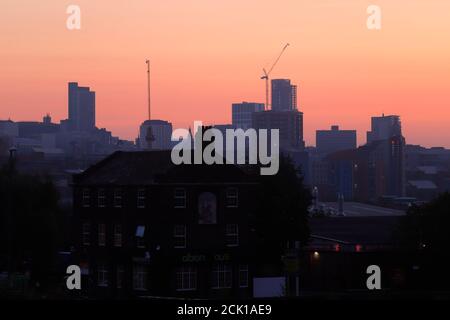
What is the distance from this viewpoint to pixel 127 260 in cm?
6084

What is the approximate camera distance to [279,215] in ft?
228

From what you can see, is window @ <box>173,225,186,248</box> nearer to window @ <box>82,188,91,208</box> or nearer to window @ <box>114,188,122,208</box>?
window @ <box>114,188,122,208</box>

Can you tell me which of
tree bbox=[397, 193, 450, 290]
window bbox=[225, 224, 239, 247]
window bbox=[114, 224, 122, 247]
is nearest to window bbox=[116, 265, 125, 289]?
window bbox=[114, 224, 122, 247]

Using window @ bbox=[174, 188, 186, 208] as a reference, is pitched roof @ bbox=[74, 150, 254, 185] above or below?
above

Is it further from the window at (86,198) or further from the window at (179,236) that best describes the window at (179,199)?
the window at (86,198)

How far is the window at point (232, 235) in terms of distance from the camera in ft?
202

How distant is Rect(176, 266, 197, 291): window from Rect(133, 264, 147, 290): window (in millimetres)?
2214

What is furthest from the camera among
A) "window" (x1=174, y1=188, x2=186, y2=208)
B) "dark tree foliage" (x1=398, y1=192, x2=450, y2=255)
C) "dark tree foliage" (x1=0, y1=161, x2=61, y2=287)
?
"dark tree foliage" (x1=0, y1=161, x2=61, y2=287)

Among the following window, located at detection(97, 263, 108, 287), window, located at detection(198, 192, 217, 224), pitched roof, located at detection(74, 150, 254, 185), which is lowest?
window, located at detection(97, 263, 108, 287)

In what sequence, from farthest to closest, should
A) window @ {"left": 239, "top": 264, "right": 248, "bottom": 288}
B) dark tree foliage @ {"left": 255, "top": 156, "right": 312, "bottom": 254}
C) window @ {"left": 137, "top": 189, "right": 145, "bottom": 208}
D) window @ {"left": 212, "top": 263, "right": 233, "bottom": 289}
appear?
dark tree foliage @ {"left": 255, "top": 156, "right": 312, "bottom": 254}, window @ {"left": 239, "top": 264, "right": 248, "bottom": 288}, window @ {"left": 137, "top": 189, "right": 145, "bottom": 208}, window @ {"left": 212, "top": 263, "right": 233, "bottom": 289}

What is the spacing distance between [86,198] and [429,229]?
23571mm

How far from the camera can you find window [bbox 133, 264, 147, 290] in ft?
197

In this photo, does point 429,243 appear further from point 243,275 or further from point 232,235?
point 232,235
